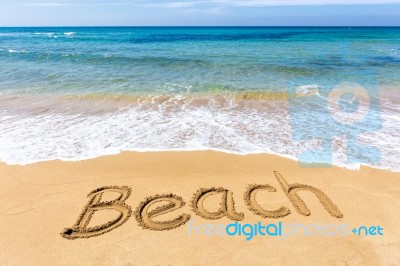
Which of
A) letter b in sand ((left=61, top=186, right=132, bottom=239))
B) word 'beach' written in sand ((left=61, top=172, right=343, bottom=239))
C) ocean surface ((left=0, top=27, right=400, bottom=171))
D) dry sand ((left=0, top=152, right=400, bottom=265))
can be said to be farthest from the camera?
ocean surface ((left=0, top=27, right=400, bottom=171))

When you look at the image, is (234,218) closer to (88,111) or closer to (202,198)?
(202,198)

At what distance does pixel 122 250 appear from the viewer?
464 centimetres

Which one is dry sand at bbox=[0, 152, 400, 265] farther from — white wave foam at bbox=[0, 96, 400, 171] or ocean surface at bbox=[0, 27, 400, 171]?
ocean surface at bbox=[0, 27, 400, 171]

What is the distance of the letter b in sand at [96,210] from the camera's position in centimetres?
500

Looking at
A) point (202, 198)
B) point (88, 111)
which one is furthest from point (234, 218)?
point (88, 111)

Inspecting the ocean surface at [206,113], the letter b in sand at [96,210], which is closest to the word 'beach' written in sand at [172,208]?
the letter b in sand at [96,210]

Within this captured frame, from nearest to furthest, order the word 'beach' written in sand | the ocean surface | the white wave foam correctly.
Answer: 1. the word 'beach' written in sand
2. the white wave foam
3. the ocean surface

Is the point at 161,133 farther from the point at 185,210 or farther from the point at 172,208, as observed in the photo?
the point at 185,210

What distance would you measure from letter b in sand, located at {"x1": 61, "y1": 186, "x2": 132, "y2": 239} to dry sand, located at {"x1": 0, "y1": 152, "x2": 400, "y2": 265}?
0.19 feet

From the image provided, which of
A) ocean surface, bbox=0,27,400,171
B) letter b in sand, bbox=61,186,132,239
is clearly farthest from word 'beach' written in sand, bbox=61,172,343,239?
ocean surface, bbox=0,27,400,171

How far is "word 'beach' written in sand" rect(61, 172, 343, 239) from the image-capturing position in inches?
202

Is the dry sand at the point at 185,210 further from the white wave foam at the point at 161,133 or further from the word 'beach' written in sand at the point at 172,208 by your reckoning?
the white wave foam at the point at 161,133

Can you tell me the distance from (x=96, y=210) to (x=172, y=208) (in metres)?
1.44

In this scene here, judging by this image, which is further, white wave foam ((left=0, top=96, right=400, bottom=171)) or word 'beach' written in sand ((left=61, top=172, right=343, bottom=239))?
white wave foam ((left=0, top=96, right=400, bottom=171))
